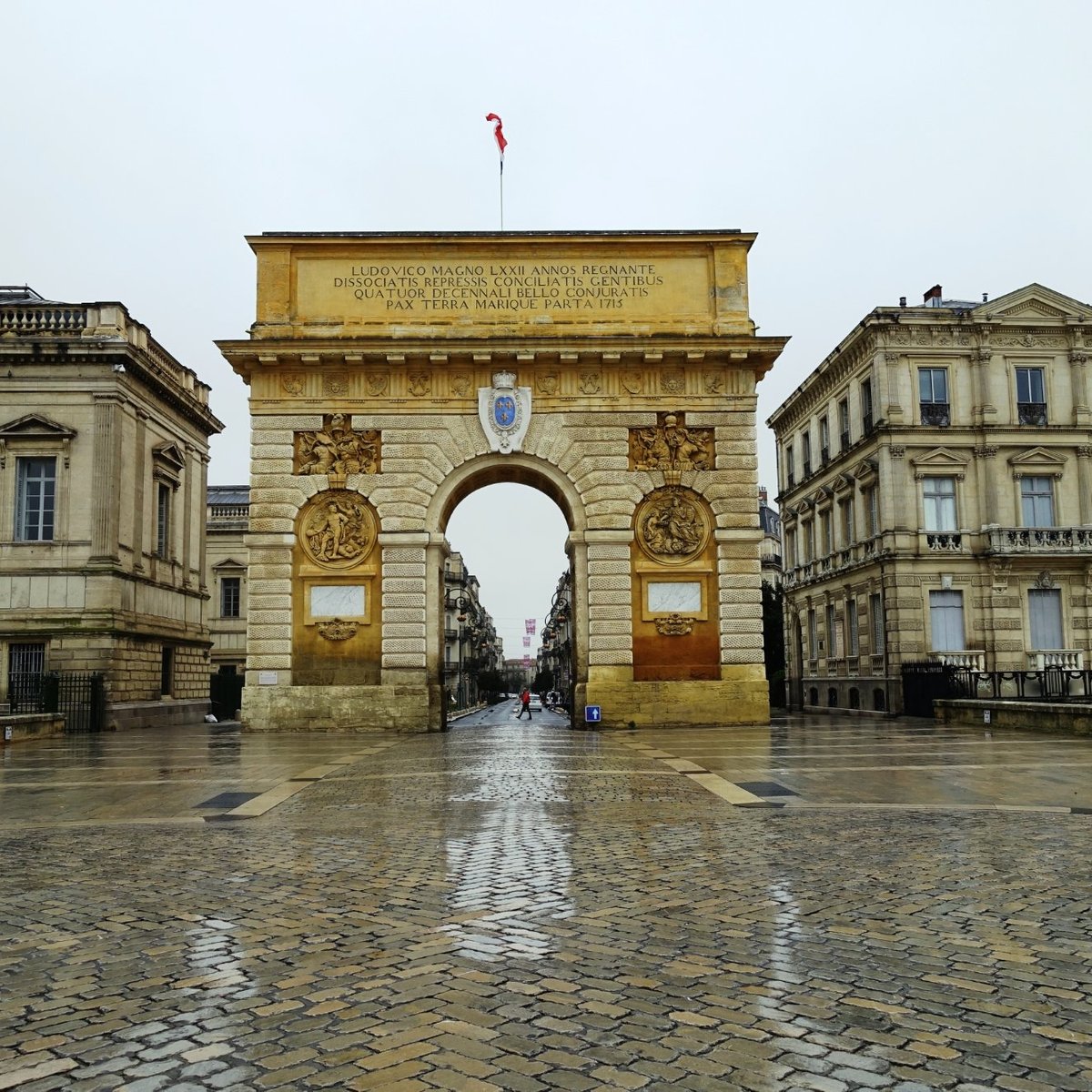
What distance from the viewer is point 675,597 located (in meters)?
26.3

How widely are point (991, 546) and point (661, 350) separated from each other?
1537 cm

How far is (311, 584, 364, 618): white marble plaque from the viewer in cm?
2627

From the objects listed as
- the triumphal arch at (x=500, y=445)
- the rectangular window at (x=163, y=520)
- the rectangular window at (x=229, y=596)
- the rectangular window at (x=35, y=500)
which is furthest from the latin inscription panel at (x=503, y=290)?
the rectangular window at (x=229, y=596)

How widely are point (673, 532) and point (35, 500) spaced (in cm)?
1854

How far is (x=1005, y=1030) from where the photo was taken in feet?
14.0

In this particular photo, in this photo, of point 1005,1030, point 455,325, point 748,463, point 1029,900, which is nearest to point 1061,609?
point 748,463

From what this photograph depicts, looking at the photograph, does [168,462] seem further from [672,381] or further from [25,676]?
[672,381]

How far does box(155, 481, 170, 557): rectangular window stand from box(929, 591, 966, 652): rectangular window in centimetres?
2548

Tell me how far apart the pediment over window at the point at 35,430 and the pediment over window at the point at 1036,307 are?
1143 inches

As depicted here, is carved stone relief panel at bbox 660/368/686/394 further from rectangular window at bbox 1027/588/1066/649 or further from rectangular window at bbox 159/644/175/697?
rectangular window at bbox 159/644/175/697

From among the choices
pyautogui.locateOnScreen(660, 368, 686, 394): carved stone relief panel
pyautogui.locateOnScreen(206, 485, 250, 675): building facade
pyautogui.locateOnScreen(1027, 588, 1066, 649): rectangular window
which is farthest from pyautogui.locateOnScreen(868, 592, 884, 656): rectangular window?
pyautogui.locateOnScreen(206, 485, 250, 675): building facade

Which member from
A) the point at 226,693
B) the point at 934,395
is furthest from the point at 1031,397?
the point at 226,693

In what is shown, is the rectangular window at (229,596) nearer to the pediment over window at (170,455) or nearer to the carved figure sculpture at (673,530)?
the pediment over window at (170,455)

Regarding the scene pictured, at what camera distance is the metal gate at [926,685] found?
3247cm
